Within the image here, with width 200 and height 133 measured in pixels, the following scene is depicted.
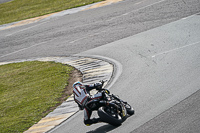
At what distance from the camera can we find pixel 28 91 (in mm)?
12219

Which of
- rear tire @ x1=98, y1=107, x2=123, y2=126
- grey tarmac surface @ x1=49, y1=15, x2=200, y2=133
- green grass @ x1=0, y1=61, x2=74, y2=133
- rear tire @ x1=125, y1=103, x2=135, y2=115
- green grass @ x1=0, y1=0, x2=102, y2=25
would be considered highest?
rear tire @ x1=98, y1=107, x2=123, y2=126

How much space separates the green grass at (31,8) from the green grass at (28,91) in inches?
441

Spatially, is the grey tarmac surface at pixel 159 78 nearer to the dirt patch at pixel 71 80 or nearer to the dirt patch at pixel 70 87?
the dirt patch at pixel 70 87

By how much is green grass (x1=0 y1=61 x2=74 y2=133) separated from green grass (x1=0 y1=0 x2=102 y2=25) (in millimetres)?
11213

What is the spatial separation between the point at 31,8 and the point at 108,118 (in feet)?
76.1

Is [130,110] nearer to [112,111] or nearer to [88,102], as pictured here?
[112,111]

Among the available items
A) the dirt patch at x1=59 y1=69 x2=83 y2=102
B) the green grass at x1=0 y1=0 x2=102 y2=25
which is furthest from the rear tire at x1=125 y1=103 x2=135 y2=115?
the green grass at x1=0 y1=0 x2=102 y2=25

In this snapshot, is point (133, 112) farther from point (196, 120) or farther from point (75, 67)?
point (75, 67)

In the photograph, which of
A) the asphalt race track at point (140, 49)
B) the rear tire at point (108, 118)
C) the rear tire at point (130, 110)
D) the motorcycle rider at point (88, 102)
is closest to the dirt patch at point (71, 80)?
the asphalt race track at point (140, 49)

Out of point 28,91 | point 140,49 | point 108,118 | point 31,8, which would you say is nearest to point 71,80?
point 28,91

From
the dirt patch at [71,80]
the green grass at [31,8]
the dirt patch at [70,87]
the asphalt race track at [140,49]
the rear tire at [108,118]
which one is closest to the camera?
the rear tire at [108,118]

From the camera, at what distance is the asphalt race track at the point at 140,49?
7941 mm

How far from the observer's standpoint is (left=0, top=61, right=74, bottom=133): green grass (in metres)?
9.97

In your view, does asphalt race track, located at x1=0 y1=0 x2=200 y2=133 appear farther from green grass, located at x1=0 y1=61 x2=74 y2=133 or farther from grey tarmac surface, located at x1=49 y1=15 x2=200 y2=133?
green grass, located at x1=0 y1=61 x2=74 y2=133
